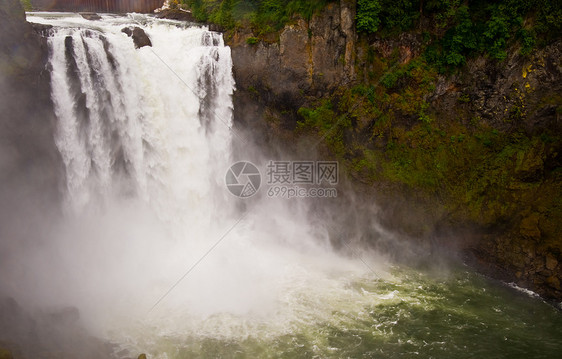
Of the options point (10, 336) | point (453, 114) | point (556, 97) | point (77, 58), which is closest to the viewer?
point (10, 336)

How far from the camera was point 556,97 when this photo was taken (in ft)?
51.5

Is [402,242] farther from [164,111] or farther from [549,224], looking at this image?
[164,111]

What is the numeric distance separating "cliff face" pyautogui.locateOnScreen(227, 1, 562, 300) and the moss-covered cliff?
43mm

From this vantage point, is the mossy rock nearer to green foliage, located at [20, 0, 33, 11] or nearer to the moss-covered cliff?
the moss-covered cliff

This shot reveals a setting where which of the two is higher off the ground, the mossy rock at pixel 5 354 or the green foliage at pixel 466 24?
the green foliage at pixel 466 24

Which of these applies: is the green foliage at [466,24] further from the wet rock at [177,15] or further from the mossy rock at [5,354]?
the mossy rock at [5,354]

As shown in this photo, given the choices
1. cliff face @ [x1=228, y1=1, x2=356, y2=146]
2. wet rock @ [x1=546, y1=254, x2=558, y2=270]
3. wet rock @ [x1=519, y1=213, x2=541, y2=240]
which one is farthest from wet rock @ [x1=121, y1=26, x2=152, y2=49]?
wet rock @ [x1=546, y1=254, x2=558, y2=270]

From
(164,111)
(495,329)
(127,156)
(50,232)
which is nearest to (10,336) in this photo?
(50,232)

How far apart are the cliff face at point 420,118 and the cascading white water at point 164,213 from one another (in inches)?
97.8

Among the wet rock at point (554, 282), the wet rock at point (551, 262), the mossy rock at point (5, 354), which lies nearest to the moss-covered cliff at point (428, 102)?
the wet rock at point (551, 262)

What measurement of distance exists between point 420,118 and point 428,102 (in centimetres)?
81

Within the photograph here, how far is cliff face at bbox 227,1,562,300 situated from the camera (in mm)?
15844

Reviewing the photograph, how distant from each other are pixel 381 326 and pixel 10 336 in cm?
1075

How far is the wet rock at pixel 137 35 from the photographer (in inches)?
612
